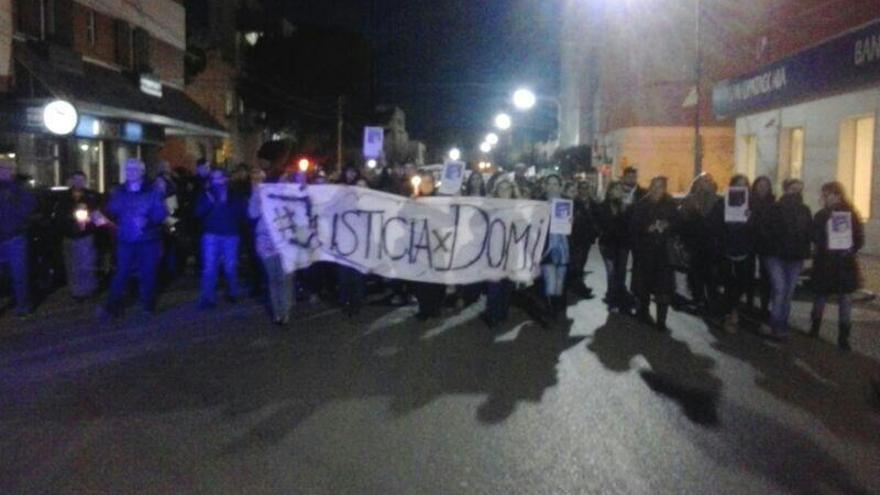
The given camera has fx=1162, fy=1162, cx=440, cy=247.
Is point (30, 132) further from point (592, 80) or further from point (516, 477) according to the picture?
point (592, 80)

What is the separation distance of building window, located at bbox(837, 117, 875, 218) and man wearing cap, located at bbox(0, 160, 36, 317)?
1635 cm

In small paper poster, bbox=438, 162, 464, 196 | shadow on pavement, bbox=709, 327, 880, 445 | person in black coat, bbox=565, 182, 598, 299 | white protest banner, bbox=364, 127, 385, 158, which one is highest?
white protest banner, bbox=364, 127, 385, 158

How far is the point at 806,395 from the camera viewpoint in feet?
30.4

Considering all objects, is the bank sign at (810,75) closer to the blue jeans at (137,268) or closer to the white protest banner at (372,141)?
the white protest banner at (372,141)

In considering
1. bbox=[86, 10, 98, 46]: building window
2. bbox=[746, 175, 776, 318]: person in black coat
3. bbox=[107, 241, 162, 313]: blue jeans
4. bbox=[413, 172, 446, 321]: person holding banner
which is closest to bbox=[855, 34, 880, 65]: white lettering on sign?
bbox=[746, 175, 776, 318]: person in black coat

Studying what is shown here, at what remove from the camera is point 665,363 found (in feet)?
34.7

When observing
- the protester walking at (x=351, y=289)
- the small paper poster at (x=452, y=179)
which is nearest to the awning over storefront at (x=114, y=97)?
the small paper poster at (x=452, y=179)

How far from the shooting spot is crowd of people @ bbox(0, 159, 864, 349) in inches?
481

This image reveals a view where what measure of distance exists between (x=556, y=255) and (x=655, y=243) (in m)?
1.15

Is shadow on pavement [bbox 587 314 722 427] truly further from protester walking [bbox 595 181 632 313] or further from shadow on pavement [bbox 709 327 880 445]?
protester walking [bbox 595 181 632 313]

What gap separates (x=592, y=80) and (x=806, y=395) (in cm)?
6271

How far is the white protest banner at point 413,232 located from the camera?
1320 cm

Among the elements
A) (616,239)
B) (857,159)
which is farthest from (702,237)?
(857,159)

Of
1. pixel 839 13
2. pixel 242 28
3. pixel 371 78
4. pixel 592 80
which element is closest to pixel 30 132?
pixel 839 13
